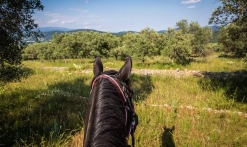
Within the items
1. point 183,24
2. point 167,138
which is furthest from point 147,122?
point 183,24

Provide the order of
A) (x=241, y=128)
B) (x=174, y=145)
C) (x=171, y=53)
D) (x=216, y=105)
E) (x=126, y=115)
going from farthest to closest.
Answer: (x=171, y=53)
(x=216, y=105)
(x=241, y=128)
(x=174, y=145)
(x=126, y=115)

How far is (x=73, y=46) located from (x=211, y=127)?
136ft

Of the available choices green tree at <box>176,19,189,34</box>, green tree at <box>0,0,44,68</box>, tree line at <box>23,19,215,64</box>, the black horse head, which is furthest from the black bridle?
green tree at <box>176,19,189,34</box>

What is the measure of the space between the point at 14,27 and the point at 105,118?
5680mm

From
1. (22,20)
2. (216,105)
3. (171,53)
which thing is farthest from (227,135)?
(171,53)

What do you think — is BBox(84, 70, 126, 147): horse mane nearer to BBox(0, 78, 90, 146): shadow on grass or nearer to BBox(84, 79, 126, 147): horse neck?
BBox(84, 79, 126, 147): horse neck

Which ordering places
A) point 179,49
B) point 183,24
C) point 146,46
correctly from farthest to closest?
point 183,24, point 146,46, point 179,49

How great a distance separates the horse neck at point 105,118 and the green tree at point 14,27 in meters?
4.91

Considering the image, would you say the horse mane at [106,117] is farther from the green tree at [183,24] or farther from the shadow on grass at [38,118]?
the green tree at [183,24]

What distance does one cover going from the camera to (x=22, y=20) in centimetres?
579

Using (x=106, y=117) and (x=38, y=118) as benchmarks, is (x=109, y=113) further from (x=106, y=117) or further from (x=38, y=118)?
(x=38, y=118)

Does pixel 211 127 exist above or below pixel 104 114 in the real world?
below

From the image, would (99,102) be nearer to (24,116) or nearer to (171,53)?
(24,116)

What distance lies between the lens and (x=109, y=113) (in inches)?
59.1
